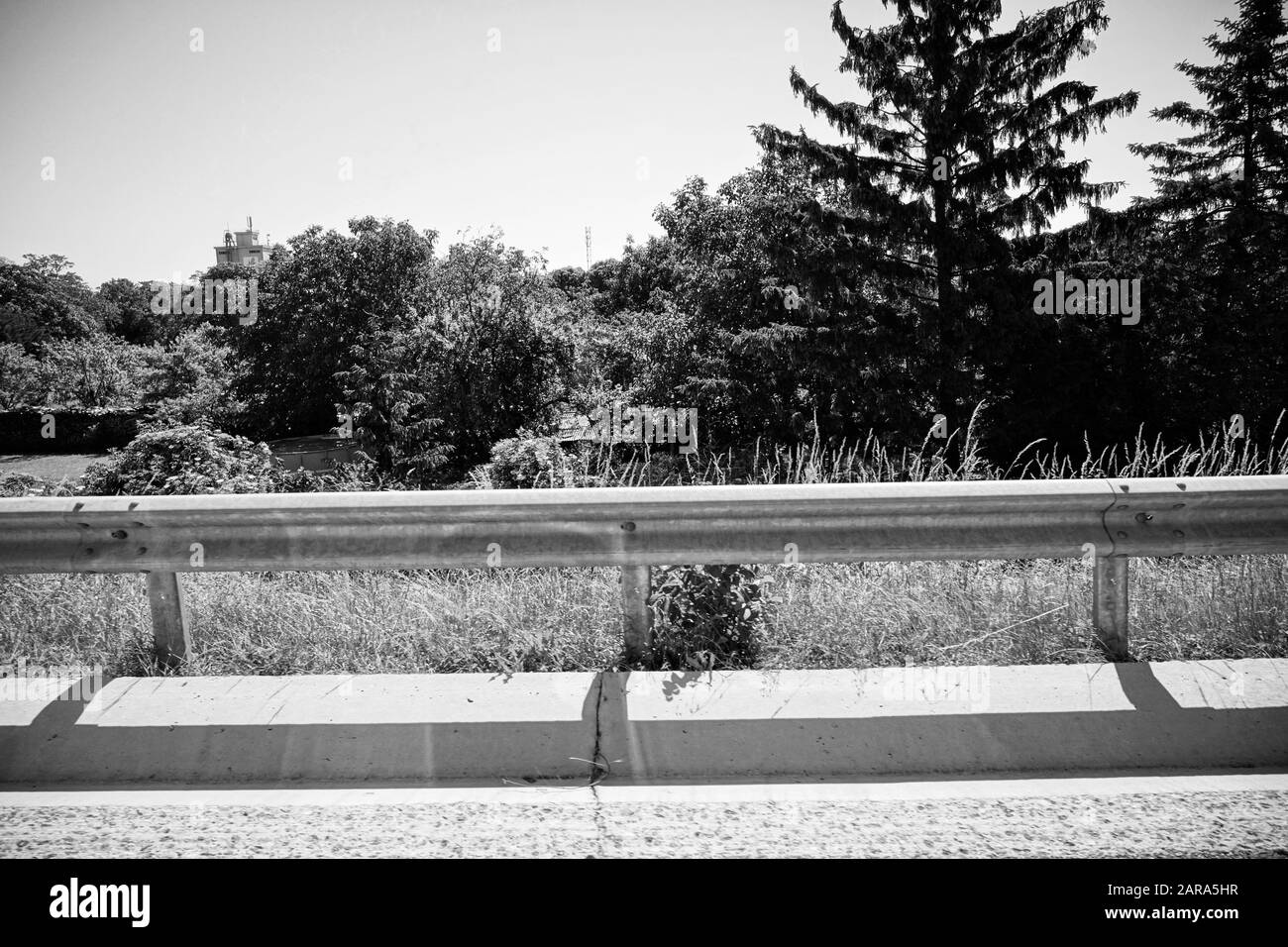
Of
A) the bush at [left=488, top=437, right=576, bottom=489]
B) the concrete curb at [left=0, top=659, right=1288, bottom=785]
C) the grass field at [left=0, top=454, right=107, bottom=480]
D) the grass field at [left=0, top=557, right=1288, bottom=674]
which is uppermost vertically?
the bush at [left=488, top=437, right=576, bottom=489]

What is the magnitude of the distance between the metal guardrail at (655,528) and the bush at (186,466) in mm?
5988

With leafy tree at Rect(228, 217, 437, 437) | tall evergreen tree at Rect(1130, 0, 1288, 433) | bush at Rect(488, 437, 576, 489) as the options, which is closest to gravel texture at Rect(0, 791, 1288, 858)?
bush at Rect(488, 437, 576, 489)

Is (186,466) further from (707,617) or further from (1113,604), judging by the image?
(1113,604)

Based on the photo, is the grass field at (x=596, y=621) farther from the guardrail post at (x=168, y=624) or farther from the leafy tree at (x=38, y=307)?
the leafy tree at (x=38, y=307)

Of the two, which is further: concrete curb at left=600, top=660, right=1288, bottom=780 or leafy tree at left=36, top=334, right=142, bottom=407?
leafy tree at left=36, top=334, right=142, bottom=407

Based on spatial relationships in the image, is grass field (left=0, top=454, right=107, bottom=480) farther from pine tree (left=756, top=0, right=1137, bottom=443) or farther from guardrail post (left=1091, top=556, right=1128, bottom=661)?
guardrail post (left=1091, top=556, right=1128, bottom=661)

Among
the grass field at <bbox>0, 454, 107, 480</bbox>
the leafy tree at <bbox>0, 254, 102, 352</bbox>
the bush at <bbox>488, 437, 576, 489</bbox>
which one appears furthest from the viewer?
the leafy tree at <bbox>0, 254, 102, 352</bbox>

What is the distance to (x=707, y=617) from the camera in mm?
3811

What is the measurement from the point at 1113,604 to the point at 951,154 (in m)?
21.1

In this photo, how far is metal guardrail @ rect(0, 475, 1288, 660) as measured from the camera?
11.7 feet

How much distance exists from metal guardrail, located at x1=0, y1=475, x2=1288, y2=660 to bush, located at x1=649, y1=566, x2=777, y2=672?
168 mm

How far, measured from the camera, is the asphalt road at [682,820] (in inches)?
97.1

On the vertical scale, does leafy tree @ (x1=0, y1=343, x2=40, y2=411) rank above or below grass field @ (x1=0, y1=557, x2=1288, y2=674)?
above

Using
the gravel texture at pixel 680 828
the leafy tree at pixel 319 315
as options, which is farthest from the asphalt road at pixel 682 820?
the leafy tree at pixel 319 315
